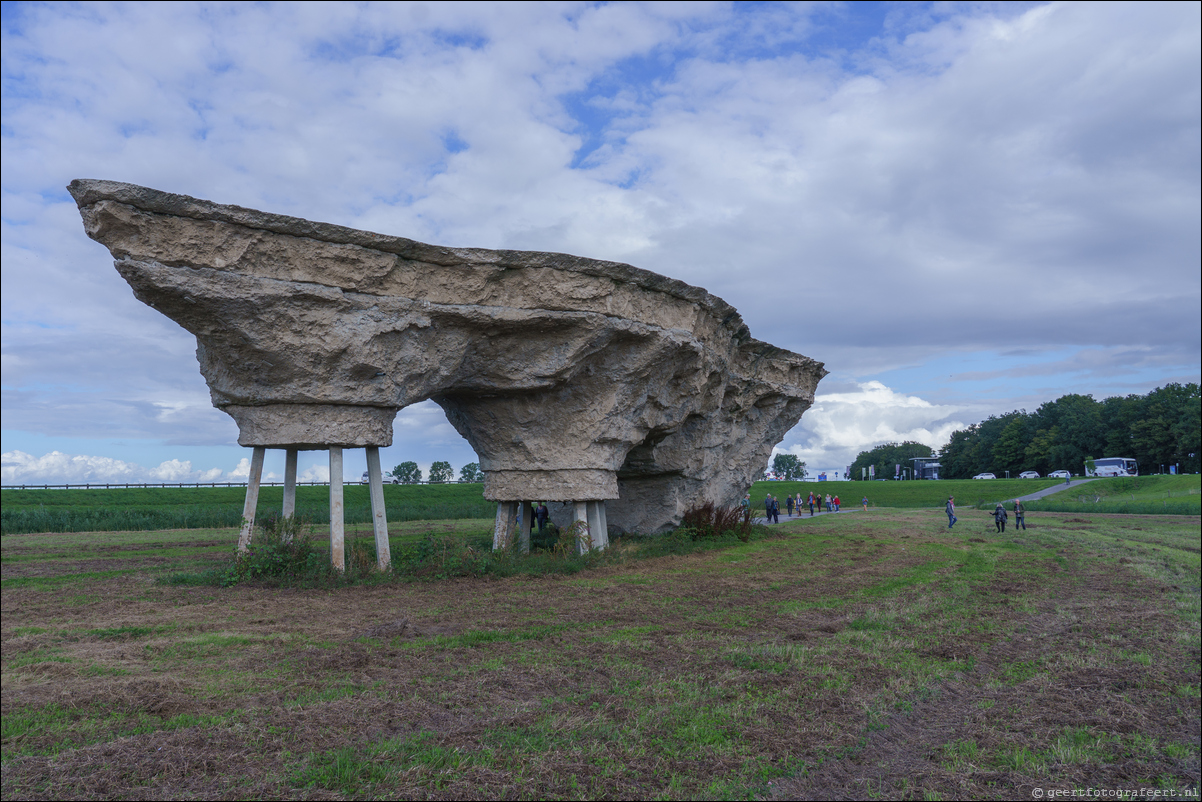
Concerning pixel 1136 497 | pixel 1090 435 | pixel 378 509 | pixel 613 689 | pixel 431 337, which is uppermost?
pixel 431 337

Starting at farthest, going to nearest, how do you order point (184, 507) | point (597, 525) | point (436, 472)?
point (436, 472) → point (184, 507) → point (597, 525)

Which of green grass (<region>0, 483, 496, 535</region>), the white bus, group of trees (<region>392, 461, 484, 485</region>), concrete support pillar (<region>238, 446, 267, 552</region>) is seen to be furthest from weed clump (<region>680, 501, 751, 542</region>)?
group of trees (<region>392, 461, 484, 485</region>)

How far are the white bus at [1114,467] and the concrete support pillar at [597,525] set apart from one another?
47.4 ft

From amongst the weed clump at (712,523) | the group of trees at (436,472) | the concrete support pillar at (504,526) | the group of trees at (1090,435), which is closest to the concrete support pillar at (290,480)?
the concrete support pillar at (504,526)

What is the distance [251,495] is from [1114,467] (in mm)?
13141

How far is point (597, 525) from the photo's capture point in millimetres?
16703

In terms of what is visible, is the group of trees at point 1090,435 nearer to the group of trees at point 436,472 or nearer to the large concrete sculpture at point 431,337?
the large concrete sculpture at point 431,337

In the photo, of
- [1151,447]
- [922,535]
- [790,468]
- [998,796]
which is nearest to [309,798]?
[998,796]

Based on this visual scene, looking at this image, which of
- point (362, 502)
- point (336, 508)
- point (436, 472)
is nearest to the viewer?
point (336, 508)

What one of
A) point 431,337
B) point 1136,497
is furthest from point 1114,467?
point 431,337

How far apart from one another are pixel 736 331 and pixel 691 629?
40.3ft

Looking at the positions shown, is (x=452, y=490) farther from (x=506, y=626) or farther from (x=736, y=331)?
(x=506, y=626)

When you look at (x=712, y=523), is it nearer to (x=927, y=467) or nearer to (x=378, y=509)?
(x=378, y=509)

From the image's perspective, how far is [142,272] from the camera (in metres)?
10.2
